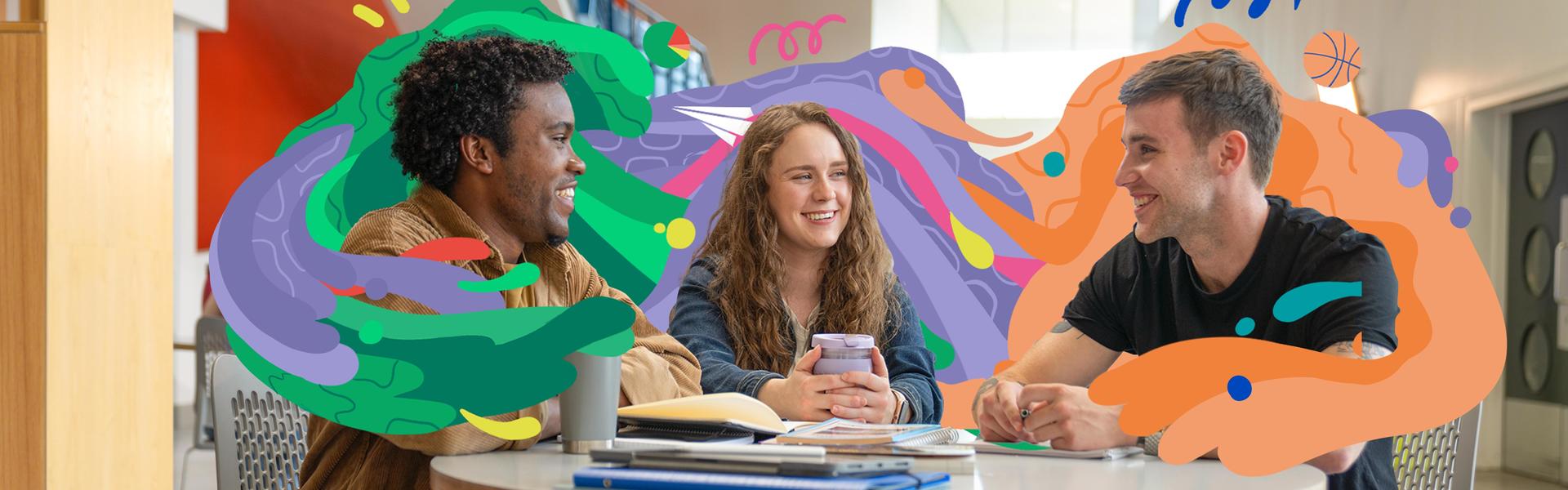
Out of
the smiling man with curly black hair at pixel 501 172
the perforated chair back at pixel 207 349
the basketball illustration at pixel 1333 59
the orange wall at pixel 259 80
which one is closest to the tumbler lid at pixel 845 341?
the smiling man with curly black hair at pixel 501 172

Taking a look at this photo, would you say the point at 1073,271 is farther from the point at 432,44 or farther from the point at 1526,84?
the point at 1526,84

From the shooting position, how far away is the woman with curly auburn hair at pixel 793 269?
8.27 ft

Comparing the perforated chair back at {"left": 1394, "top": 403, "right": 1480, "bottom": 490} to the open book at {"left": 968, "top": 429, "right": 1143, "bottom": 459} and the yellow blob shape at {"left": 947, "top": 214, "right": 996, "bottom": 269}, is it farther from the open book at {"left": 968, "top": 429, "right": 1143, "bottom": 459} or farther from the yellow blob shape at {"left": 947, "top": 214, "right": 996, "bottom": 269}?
the yellow blob shape at {"left": 947, "top": 214, "right": 996, "bottom": 269}

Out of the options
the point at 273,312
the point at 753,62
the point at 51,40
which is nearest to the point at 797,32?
the point at 753,62

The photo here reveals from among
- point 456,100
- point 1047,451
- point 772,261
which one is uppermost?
point 456,100

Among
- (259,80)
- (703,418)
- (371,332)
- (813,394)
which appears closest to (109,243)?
(371,332)

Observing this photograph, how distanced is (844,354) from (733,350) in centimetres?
58

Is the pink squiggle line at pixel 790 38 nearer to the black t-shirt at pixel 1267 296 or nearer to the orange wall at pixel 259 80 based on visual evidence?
the black t-shirt at pixel 1267 296

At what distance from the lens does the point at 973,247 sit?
9.29ft

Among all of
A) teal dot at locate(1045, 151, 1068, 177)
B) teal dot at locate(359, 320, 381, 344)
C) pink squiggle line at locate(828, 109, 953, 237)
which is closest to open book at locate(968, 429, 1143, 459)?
teal dot at locate(359, 320, 381, 344)

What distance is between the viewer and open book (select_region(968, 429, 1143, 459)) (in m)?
1.65

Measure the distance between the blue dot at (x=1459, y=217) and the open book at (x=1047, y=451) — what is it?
0.68 metres

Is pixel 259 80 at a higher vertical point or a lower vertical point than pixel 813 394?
higher

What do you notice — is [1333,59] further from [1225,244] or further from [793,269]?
[793,269]
